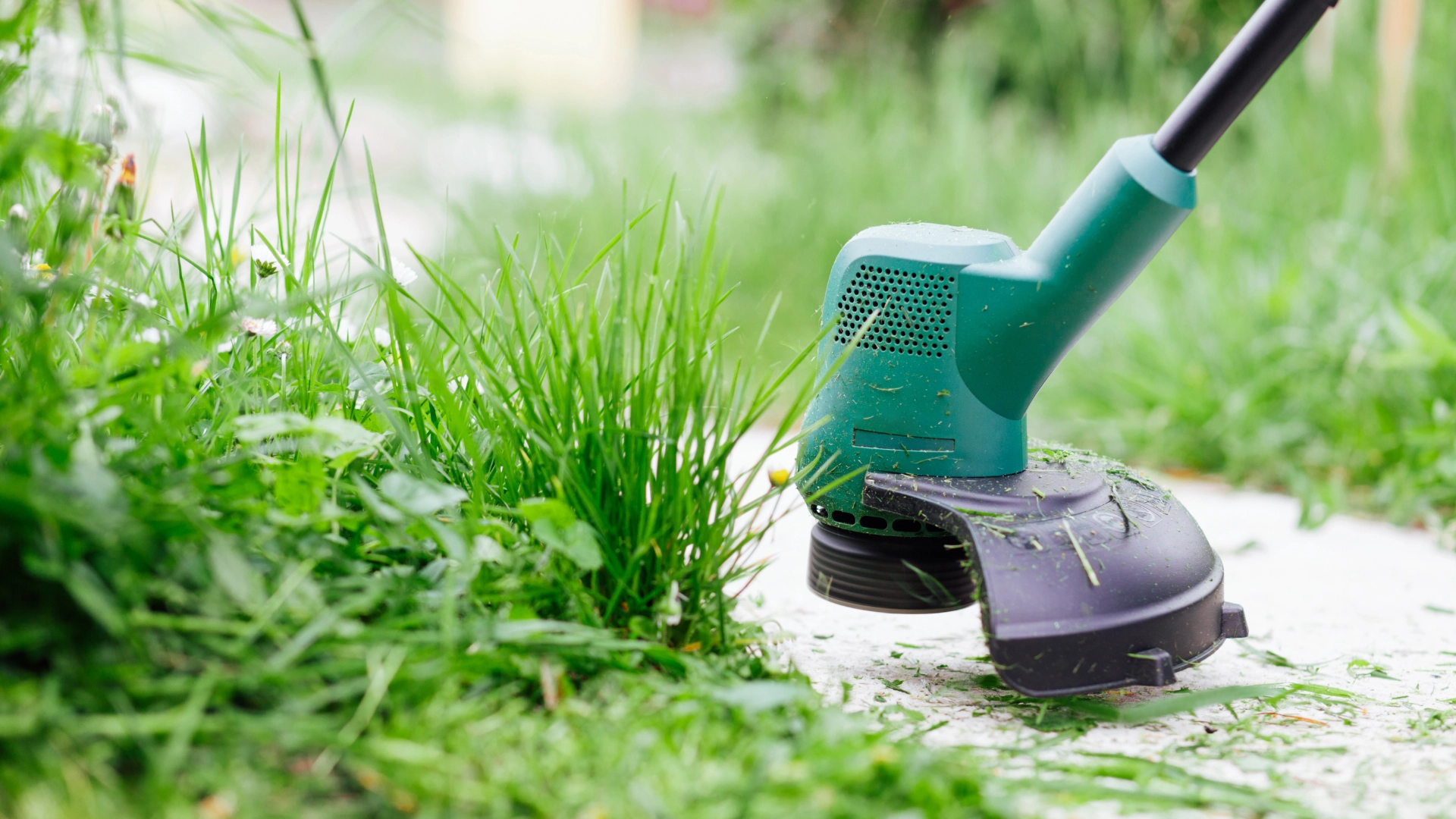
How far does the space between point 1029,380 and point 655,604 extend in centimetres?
57

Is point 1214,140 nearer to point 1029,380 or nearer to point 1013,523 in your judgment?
point 1029,380

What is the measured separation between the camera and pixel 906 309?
4.73ft

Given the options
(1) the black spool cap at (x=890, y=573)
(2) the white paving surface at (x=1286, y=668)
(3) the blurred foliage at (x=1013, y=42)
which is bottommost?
(2) the white paving surface at (x=1286, y=668)

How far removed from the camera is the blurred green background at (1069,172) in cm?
259

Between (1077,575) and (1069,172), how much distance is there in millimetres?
3421

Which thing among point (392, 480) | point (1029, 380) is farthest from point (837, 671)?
point (392, 480)

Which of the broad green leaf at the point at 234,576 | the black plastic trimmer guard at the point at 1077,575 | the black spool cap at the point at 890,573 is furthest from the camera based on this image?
the black spool cap at the point at 890,573

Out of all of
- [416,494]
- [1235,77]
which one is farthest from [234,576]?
[1235,77]

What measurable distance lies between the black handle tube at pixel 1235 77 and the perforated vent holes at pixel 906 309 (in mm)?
317

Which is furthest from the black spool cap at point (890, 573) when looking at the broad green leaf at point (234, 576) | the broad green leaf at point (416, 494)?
the broad green leaf at point (234, 576)

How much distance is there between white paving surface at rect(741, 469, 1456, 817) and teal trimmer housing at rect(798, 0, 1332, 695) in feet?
0.30

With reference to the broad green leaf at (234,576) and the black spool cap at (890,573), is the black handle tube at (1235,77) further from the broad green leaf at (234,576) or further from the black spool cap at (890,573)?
the broad green leaf at (234,576)

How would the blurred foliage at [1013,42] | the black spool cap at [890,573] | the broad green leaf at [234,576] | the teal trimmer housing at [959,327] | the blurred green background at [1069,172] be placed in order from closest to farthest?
the broad green leaf at [234,576] → the teal trimmer housing at [959,327] → the black spool cap at [890,573] → the blurred green background at [1069,172] → the blurred foliage at [1013,42]

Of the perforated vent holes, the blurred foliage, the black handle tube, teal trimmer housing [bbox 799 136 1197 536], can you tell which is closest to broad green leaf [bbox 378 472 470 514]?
teal trimmer housing [bbox 799 136 1197 536]
